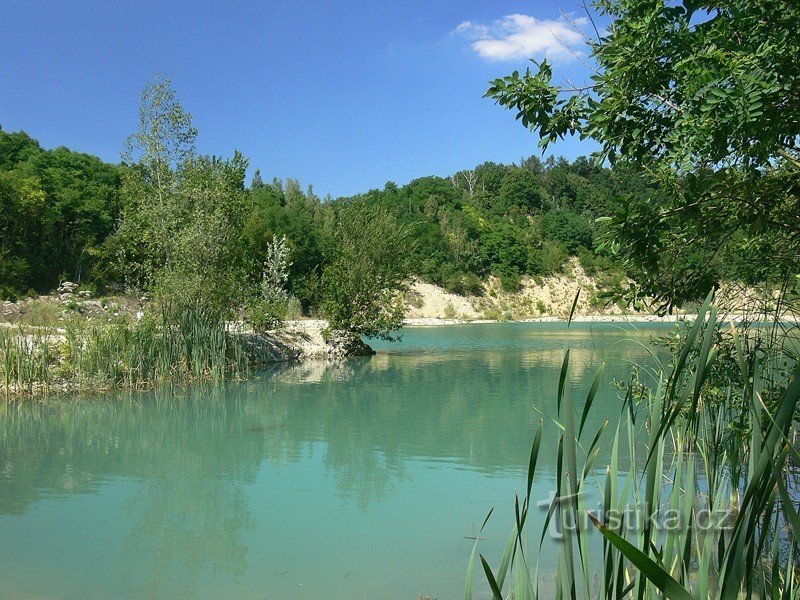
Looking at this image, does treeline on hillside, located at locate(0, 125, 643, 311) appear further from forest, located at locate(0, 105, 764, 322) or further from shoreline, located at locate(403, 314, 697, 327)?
shoreline, located at locate(403, 314, 697, 327)

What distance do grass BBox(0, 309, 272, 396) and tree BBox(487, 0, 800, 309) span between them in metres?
10.6

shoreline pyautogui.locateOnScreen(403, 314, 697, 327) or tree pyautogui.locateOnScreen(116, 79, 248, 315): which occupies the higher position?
tree pyautogui.locateOnScreen(116, 79, 248, 315)

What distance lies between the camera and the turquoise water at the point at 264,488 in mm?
4543

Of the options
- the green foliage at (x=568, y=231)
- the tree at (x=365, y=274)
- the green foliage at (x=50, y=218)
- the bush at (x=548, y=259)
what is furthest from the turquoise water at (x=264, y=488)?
the green foliage at (x=568, y=231)

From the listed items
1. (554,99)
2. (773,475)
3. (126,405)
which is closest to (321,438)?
(126,405)

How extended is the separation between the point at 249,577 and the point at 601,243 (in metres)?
3.06

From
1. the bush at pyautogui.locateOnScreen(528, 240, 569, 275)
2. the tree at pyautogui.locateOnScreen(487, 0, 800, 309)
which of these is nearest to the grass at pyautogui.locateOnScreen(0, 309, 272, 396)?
the tree at pyautogui.locateOnScreen(487, 0, 800, 309)

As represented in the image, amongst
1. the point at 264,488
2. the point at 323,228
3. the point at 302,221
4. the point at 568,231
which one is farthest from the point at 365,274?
the point at 568,231

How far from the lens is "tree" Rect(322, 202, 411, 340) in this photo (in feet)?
67.4

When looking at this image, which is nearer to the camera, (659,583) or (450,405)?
(659,583)

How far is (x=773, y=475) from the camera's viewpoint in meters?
1.21

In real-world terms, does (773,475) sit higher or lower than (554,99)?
lower

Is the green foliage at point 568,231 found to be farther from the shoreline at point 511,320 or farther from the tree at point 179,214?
the tree at point 179,214

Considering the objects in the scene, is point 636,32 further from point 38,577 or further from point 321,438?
point 321,438
